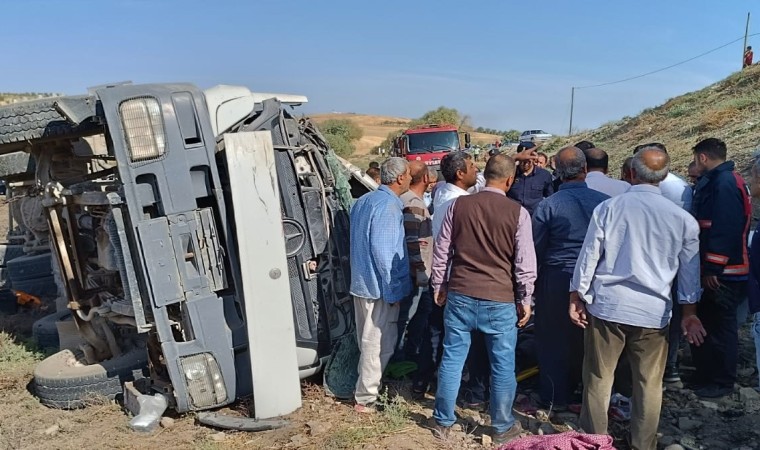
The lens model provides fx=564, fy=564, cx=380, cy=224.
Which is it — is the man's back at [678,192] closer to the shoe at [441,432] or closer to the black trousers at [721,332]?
the black trousers at [721,332]

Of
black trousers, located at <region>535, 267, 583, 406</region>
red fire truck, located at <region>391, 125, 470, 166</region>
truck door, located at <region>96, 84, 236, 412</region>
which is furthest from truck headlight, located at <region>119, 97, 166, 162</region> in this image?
red fire truck, located at <region>391, 125, 470, 166</region>

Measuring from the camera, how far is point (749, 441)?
3.43 m

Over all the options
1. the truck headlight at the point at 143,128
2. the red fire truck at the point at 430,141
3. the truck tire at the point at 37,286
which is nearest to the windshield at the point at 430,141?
the red fire truck at the point at 430,141

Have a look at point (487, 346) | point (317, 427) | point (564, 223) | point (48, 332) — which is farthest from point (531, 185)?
point (48, 332)

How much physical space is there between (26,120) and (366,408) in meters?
2.98

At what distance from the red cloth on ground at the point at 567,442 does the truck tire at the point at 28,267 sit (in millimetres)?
6273

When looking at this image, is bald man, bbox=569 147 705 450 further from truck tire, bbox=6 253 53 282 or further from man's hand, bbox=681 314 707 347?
truck tire, bbox=6 253 53 282

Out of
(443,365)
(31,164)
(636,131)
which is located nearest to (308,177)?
(443,365)

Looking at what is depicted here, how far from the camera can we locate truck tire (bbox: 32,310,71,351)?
5488 millimetres

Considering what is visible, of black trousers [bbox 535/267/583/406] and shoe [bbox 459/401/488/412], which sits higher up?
black trousers [bbox 535/267/583/406]

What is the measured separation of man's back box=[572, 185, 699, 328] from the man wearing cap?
2.25 metres

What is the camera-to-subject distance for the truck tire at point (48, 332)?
549cm

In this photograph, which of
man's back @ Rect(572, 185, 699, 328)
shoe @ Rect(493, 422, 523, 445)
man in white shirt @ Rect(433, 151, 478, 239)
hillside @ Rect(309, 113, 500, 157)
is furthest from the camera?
hillside @ Rect(309, 113, 500, 157)

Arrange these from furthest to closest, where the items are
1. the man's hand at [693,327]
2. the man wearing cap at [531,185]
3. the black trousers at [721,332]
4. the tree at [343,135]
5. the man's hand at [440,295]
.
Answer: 1. the tree at [343,135]
2. the man wearing cap at [531,185]
3. the black trousers at [721,332]
4. the man's hand at [440,295]
5. the man's hand at [693,327]
